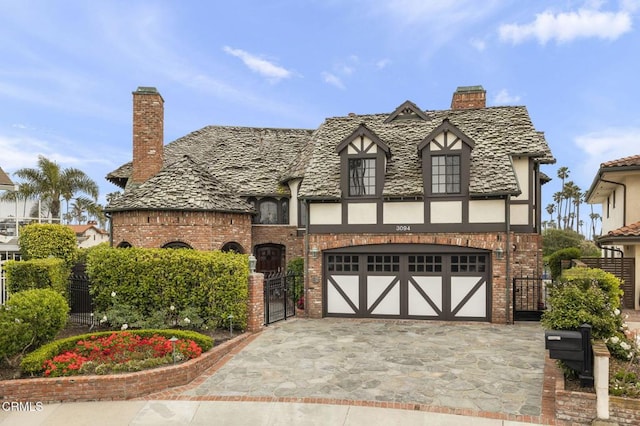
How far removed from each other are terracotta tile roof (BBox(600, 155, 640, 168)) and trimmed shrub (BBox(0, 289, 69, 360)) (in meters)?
18.2

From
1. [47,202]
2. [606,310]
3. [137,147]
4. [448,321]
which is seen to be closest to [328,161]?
[448,321]

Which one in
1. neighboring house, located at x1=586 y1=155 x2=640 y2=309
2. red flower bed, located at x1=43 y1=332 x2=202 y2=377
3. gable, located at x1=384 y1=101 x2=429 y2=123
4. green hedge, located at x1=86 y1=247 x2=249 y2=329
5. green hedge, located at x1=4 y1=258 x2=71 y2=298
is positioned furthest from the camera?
gable, located at x1=384 y1=101 x2=429 y2=123

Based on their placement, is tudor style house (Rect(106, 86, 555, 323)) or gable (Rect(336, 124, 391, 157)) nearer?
tudor style house (Rect(106, 86, 555, 323))

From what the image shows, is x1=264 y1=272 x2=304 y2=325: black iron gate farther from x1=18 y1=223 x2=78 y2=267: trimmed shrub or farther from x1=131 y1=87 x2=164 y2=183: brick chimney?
x1=131 y1=87 x2=164 y2=183: brick chimney

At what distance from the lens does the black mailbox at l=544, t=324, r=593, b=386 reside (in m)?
6.66

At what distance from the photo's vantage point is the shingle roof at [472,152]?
44.3 ft

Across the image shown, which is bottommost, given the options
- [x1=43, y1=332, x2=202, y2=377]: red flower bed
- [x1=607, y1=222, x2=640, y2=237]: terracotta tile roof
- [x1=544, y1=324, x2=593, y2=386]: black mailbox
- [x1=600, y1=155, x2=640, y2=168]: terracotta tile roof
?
[x1=43, y1=332, x2=202, y2=377]: red flower bed

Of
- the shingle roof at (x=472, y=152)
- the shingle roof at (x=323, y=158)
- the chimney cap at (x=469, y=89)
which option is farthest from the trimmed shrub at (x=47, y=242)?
the chimney cap at (x=469, y=89)

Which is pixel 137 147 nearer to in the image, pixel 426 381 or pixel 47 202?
pixel 426 381

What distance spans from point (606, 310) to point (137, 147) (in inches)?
703

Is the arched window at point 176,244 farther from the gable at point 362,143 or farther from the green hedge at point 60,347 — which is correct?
the gable at point 362,143

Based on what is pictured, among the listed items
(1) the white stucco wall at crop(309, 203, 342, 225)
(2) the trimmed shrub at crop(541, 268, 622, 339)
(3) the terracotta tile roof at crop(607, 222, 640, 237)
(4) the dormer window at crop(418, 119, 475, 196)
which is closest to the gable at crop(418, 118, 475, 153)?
(4) the dormer window at crop(418, 119, 475, 196)

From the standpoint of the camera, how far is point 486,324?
1304 cm

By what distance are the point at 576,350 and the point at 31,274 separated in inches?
526
